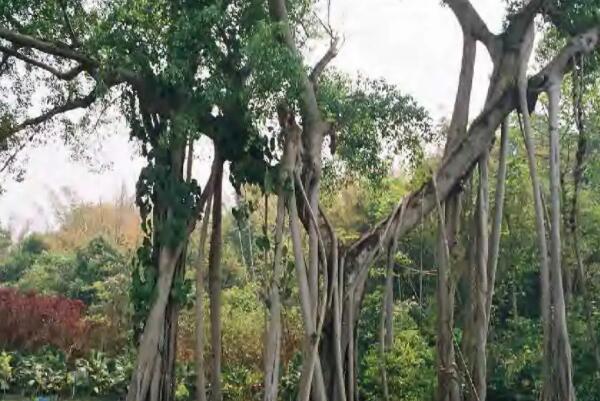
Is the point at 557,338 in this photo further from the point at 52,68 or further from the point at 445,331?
the point at 52,68

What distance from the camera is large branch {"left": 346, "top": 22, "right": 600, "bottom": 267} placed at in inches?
200

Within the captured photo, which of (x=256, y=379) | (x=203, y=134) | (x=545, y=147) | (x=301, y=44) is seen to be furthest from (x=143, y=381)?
(x=545, y=147)

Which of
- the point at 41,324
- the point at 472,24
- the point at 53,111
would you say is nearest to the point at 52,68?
the point at 53,111

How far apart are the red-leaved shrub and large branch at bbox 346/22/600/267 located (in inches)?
326

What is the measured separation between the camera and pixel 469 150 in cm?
519

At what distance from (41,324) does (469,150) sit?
933 centimetres

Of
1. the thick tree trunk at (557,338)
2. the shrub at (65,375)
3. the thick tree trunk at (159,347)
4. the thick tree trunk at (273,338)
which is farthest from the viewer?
the shrub at (65,375)

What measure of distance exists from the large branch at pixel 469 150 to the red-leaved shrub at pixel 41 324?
8.28m

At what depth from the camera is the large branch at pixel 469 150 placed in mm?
5082

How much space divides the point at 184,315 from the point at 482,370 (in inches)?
249

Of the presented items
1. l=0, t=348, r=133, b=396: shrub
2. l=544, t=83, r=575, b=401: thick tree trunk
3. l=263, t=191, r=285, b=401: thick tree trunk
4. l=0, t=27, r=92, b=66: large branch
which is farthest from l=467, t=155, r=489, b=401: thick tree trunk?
l=0, t=348, r=133, b=396: shrub

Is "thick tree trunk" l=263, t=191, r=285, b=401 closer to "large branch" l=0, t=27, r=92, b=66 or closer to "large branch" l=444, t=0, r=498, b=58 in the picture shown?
"large branch" l=0, t=27, r=92, b=66

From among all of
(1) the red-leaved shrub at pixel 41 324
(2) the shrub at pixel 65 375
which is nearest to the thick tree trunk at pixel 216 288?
(2) the shrub at pixel 65 375

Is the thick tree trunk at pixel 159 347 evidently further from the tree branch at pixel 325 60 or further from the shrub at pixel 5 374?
the shrub at pixel 5 374
